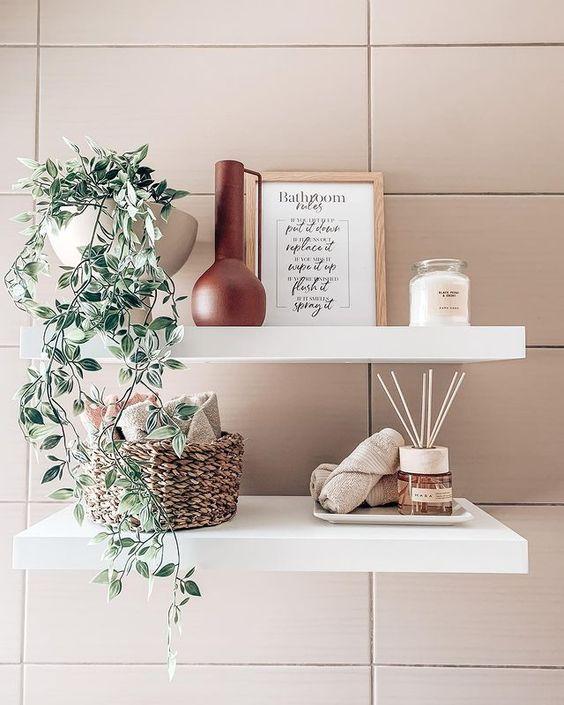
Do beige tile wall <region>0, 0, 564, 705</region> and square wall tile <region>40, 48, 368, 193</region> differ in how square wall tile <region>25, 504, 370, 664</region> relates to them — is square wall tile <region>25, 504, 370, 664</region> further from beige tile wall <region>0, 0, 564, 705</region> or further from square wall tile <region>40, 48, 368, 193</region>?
square wall tile <region>40, 48, 368, 193</region>

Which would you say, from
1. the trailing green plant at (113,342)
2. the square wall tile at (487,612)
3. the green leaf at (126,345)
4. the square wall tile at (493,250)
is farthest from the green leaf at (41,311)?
the square wall tile at (487,612)

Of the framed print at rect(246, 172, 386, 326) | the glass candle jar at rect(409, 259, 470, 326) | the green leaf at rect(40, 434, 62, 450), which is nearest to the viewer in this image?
the green leaf at rect(40, 434, 62, 450)

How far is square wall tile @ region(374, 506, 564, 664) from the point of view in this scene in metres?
0.98

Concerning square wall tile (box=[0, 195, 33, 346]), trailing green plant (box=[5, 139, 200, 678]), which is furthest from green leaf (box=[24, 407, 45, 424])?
square wall tile (box=[0, 195, 33, 346])

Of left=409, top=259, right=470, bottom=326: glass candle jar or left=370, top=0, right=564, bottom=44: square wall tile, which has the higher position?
left=370, top=0, right=564, bottom=44: square wall tile

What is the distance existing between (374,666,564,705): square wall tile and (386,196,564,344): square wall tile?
53cm

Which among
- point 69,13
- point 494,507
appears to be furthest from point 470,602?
point 69,13

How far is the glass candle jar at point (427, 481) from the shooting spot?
2.66 ft

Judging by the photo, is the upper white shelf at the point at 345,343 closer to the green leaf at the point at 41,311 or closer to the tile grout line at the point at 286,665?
the green leaf at the point at 41,311

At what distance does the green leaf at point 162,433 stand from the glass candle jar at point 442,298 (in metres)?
0.35

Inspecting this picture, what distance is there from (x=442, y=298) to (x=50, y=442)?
0.52 metres

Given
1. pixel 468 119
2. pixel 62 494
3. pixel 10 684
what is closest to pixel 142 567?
pixel 62 494

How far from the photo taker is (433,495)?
816mm

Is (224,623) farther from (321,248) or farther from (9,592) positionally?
(321,248)
